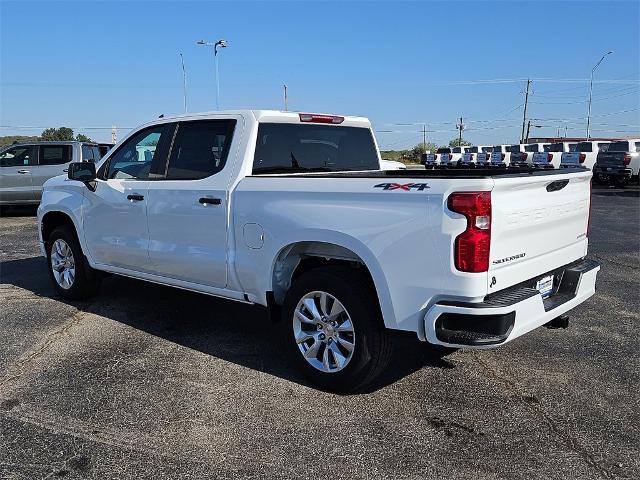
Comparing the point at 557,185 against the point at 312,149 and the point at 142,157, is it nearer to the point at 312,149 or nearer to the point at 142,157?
the point at 312,149

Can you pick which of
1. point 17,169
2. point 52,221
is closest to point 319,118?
point 52,221

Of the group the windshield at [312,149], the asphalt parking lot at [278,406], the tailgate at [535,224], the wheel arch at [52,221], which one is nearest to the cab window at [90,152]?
the wheel arch at [52,221]

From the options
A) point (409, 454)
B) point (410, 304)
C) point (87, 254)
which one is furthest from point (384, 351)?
point (87, 254)

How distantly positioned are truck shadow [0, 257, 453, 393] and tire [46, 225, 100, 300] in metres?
0.14

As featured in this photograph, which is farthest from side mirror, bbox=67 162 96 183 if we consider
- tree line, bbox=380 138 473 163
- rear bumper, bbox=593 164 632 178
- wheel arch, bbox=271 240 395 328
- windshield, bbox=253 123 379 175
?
tree line, bbox=380 138 473 163

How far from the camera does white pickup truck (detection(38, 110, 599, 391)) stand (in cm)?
347

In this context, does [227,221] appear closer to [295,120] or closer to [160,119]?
[295,120]

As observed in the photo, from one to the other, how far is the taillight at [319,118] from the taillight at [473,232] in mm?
2184

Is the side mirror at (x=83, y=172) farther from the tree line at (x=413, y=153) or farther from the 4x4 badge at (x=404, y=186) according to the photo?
the tree line at (x=413, y=153)

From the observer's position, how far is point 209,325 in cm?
571

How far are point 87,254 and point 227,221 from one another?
7.75ft

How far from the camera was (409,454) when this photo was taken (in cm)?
333

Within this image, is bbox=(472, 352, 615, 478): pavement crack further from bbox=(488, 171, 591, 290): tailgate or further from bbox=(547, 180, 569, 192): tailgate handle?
bbox=(547, 180, 569, 192): tailgate handle

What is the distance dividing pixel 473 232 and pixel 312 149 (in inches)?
89.0
